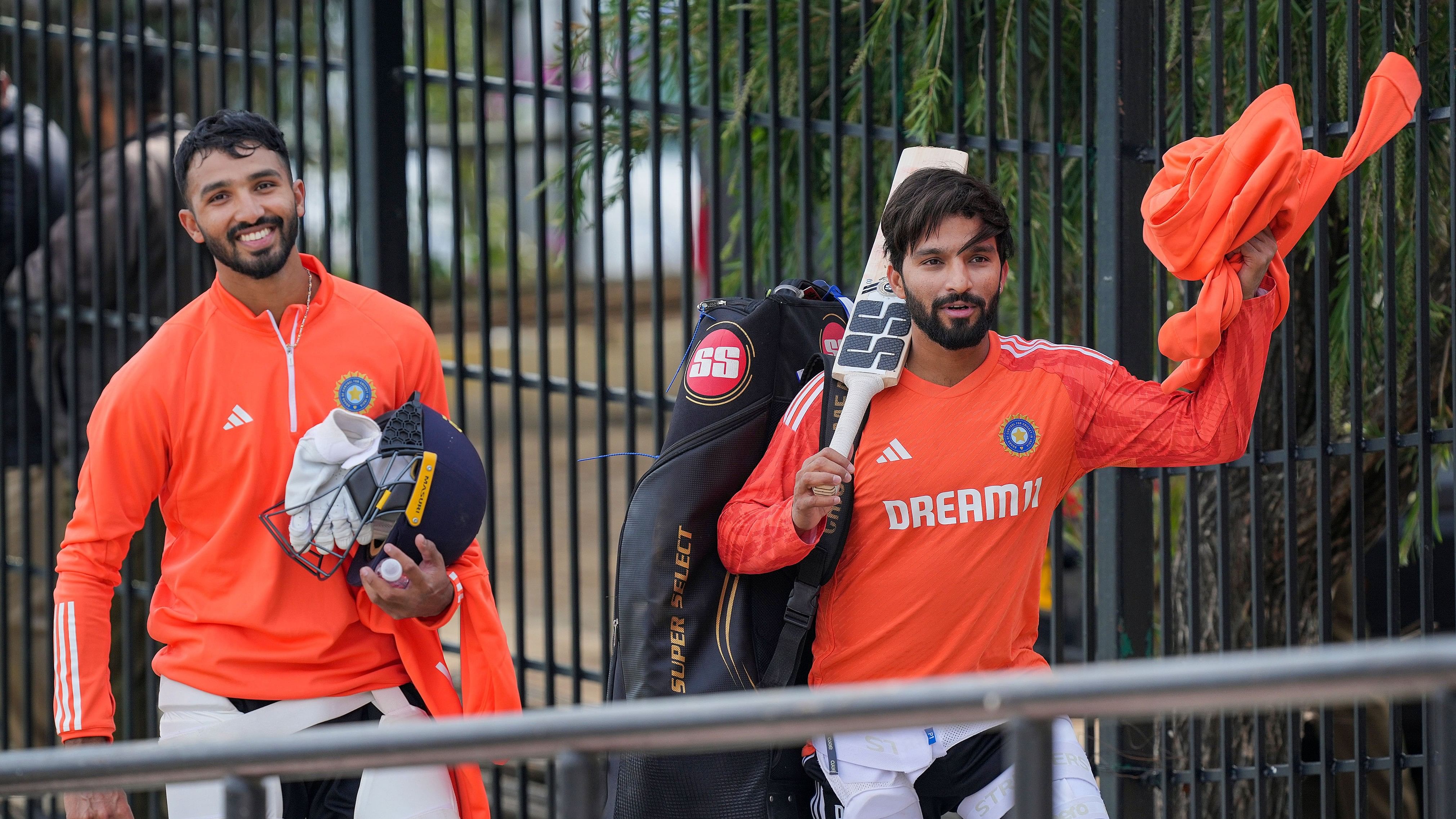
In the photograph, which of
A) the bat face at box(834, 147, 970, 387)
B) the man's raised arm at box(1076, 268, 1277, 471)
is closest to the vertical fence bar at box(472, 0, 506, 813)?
the bat face at box(834, 147, 970, 387)

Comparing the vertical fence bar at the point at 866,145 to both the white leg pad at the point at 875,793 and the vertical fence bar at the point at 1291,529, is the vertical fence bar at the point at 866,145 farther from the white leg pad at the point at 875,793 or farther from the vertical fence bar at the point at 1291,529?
the white leg pad at the point at 875,793

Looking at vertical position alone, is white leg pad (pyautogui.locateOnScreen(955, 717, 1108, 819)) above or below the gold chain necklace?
below

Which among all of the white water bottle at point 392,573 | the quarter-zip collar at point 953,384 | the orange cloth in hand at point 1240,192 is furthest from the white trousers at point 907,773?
the white water bottle at point 392,573

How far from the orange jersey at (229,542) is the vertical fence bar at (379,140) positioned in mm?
1517

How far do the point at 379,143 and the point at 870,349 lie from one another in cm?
251

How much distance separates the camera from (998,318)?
5.50 m

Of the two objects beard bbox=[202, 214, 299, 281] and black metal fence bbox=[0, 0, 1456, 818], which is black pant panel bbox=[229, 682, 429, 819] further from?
beard bbox=[202, 214, 299, 281]

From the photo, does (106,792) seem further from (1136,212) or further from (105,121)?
(105,121)

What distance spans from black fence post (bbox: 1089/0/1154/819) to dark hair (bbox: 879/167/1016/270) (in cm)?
85

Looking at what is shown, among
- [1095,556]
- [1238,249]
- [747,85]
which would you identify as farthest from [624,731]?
[747,85]

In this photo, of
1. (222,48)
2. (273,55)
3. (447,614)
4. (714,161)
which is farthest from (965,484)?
(222,48)

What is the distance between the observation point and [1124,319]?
4.17m

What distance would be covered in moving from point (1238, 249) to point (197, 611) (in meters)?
2.31

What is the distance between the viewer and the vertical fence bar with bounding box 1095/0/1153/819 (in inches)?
163
